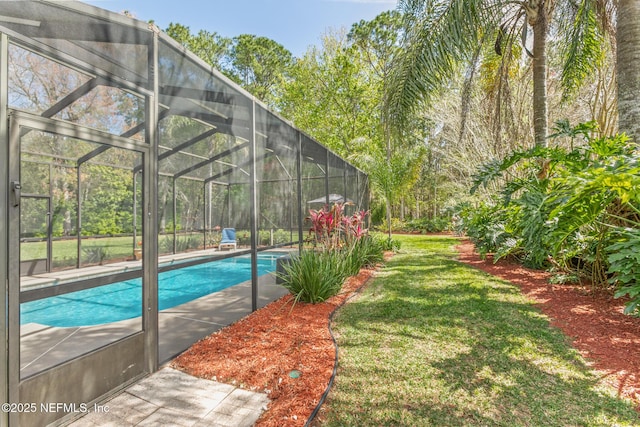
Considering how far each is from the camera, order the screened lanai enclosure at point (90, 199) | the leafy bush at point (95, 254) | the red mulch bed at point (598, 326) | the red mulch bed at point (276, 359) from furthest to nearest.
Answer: the leafy bush at point (95, 254) < the red mulch bed at point (598, 326) < the red mulch bed at point (276, 359) < the screened lanai enclosure at point (90, 199)

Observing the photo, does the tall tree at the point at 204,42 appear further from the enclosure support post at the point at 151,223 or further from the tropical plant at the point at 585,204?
the tropical plant at the point at 585,204

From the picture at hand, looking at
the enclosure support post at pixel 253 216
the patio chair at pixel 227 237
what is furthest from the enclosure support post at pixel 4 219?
the patio chair at pixel 227 237

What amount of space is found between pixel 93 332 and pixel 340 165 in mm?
7072

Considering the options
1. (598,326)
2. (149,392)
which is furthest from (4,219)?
(598,326)

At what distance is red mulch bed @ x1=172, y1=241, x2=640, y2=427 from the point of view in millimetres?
2305

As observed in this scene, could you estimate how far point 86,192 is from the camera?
3.08 metres

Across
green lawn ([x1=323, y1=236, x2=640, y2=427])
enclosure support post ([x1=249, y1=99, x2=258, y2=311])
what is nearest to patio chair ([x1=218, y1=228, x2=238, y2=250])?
enclosure support post ([x1=249, y1=99, x2=258, y2=311])

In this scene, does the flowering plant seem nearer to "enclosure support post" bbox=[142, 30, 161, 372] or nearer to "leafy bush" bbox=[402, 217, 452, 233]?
"enclosure support post" bbox=[142, 30, 161, 372]

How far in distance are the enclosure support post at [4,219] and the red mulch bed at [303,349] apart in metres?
1.25

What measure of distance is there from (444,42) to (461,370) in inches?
191

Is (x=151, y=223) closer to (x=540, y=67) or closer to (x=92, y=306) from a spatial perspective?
(x=92, y=306)

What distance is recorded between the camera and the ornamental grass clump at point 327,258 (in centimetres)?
445

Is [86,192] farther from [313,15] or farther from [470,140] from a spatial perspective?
[470,140]

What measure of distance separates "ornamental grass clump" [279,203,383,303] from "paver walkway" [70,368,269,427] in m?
→ 1.89
